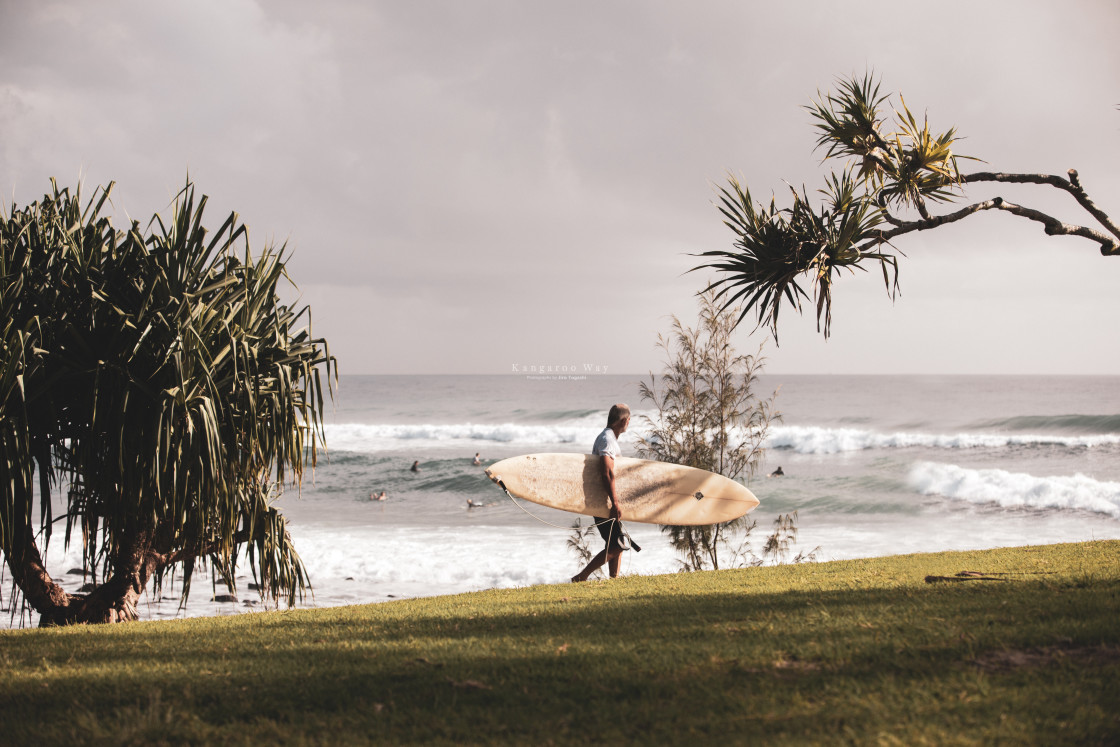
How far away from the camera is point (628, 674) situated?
296cm

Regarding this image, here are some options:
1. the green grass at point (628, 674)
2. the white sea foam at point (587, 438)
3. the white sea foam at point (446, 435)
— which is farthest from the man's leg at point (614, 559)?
the white sea foam at point (446, 435)

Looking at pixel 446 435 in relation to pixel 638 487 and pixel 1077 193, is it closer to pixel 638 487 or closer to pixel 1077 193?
pixel 638 487

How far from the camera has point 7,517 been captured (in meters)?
4.87

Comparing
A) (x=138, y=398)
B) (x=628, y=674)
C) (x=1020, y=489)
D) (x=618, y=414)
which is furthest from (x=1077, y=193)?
(x=1020, y=489)

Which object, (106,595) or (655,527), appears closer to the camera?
(106,595)

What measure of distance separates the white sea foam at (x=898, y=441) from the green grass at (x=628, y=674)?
1075 inches

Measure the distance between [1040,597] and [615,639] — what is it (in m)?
2.31

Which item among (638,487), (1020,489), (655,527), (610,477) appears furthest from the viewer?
(1020,489)

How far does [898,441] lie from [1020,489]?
1246 centimetres

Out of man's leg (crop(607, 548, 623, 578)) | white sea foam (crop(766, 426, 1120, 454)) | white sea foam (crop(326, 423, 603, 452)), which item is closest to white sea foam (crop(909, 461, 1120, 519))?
white sea foam (crop(766, 426, 1120, 454))

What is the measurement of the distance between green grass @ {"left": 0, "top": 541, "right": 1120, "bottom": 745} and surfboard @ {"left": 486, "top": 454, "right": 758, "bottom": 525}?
2.86 m

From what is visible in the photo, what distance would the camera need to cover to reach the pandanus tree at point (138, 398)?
5.20 metres

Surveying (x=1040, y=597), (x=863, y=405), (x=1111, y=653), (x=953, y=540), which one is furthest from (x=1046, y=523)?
(x=863, y=405)

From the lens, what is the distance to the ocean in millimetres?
12430
